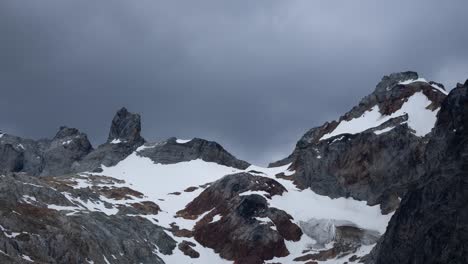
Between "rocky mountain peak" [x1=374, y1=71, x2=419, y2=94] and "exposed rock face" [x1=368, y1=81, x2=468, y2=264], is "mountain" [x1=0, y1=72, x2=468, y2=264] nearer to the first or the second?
"exposed rock face" [x1=368, y1=81, x2=468, y2=264]

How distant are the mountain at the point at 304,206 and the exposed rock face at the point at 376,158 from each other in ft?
1.09

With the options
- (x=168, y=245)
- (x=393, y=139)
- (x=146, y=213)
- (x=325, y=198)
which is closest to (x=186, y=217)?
(x=146, y=213)

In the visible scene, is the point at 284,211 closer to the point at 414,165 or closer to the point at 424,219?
the point at 414,165

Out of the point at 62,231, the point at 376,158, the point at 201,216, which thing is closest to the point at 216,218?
the point at 201,216

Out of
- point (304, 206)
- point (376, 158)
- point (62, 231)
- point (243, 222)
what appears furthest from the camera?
point (376, 158)

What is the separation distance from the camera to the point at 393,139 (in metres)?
156

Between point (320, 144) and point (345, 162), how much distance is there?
14.3 metres

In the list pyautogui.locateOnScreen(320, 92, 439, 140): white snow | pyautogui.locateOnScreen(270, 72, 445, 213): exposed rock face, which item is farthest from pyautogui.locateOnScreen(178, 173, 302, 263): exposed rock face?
pyautogui.locateOnScreen(320, 92, 439, 140): white snow

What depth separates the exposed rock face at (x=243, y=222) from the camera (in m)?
142

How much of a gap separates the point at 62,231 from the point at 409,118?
9145 cm

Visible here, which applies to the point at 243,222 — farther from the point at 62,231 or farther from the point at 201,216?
the point at 62,231

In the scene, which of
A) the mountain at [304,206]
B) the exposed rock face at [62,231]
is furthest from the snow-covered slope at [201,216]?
the exposed rock face at [62,231]

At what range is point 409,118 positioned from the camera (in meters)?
164

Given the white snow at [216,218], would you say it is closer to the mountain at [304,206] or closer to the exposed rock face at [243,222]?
the exposed rock face at [243,222]
